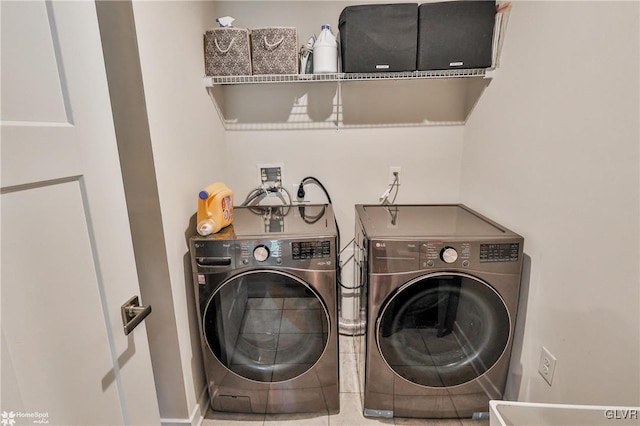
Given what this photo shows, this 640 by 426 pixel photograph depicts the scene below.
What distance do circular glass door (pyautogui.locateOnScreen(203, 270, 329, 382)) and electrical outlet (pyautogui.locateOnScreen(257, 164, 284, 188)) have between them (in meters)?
0.79

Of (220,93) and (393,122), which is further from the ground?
(220,93)

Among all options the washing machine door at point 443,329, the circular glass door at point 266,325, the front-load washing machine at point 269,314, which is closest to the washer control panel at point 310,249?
the front-load washing machine at point 269,314

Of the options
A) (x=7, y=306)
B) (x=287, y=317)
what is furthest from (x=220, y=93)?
(x=7, y=306)

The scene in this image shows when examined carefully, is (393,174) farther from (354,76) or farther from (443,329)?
(443,329)

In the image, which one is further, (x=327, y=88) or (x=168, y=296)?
(x=327, y=88)

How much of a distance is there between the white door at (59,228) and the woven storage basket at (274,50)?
97cm

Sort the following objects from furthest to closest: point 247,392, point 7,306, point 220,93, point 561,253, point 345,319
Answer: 1. point 345,319
2. point 220,93
3. point 247,392
4. point 561,253
5. point 7,306

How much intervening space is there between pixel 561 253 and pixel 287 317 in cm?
111

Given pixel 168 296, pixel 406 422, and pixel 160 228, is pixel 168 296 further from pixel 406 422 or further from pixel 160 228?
pixel 406 422

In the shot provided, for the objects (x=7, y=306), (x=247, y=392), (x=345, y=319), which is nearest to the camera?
(x=7, y=306)

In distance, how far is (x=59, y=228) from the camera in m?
0.59

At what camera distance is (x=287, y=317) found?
1386mm

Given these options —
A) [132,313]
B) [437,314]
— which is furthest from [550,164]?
[132,313]

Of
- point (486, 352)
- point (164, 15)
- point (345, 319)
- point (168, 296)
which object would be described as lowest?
point (345, 319)
